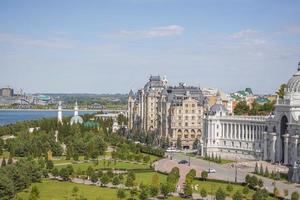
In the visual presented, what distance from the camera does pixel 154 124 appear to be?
452 feet

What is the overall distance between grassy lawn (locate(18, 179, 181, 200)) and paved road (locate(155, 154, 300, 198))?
592 inches

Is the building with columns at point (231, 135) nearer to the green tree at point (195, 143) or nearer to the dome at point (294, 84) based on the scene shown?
the dome at point (294, 84)

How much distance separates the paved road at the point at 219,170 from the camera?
7053cm

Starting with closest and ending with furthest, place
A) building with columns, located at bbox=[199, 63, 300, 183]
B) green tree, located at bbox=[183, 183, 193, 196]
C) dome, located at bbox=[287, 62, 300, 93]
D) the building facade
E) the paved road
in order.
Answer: green tree, located at bbox=[183, 183, 193, 196]
the paved road
building with columns, located at bbox=[199, 63, 300, 183]
dome, located at bbox=[287, 62, 300, 93]
the building facade

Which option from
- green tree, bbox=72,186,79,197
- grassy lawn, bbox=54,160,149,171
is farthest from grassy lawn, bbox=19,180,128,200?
grassy lawn, bbox=54,160,149,171

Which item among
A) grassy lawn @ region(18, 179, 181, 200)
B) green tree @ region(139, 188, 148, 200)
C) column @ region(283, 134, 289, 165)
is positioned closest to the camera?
green tree @ region(139, 188, 148, 200)

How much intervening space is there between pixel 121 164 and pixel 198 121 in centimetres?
3680

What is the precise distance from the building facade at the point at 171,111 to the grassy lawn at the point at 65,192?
54.1 meters

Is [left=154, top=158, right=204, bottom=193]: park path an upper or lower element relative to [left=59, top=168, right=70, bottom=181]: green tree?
lower

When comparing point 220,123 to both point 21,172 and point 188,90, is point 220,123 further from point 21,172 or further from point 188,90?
point 21,172

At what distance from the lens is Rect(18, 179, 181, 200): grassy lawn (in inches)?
2414

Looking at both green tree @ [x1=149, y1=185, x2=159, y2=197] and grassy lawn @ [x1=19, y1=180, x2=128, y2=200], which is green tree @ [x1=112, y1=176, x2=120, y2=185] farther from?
green tree @ [x1=149, y1=185, x2=159, y2=197]

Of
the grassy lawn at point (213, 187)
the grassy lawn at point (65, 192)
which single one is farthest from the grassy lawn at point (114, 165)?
the grassy lawn at point (213, 187)

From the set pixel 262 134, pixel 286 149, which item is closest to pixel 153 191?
pixel 286 149
